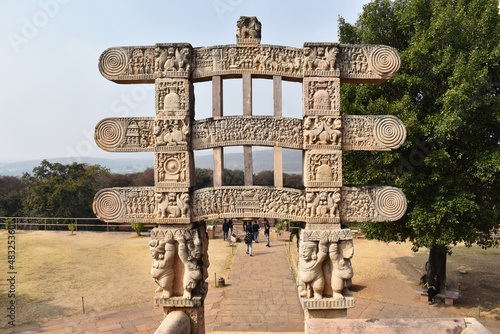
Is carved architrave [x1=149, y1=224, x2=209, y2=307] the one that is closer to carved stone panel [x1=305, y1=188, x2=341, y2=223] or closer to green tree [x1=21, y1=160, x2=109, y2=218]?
carved stone panel [x1=305, y1=188, x2=341, y2=223]

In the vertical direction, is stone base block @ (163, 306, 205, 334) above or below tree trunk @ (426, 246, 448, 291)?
above

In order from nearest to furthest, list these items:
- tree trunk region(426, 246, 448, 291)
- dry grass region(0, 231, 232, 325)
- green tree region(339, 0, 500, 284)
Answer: green tree region(339, 0, 500, 284) → dry grass region(0, 231, 232, 325) → tree trunk region(426, 246, 448, 291)

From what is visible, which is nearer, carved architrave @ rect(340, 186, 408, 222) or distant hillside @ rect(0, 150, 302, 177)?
carved architrave @ rect(340, 186, 408, 222)

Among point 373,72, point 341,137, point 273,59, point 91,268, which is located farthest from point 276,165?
point 91,268

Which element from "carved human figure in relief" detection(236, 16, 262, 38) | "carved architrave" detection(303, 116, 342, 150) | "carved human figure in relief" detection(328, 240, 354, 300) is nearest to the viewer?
"carved human figure in relief" detection(328, 240, 354, 300)

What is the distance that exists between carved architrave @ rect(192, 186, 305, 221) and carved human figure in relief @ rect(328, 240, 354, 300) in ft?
2.33

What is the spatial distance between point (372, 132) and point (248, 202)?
2.20m

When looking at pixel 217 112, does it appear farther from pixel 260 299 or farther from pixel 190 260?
pixel 260 299

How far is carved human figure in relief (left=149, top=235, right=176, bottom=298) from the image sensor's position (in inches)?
190

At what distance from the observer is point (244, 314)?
320 inches

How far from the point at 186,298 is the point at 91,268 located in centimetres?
901

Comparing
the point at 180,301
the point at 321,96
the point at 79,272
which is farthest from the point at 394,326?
the point at 79,272

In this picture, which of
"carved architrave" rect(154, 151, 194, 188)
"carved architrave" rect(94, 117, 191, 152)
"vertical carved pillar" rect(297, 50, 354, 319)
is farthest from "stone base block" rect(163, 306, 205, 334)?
"carved architrave" rect(94, 117, 191, 152)

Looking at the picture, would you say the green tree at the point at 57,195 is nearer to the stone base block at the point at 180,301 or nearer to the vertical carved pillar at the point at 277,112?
the stone base block at the point at 180,301
